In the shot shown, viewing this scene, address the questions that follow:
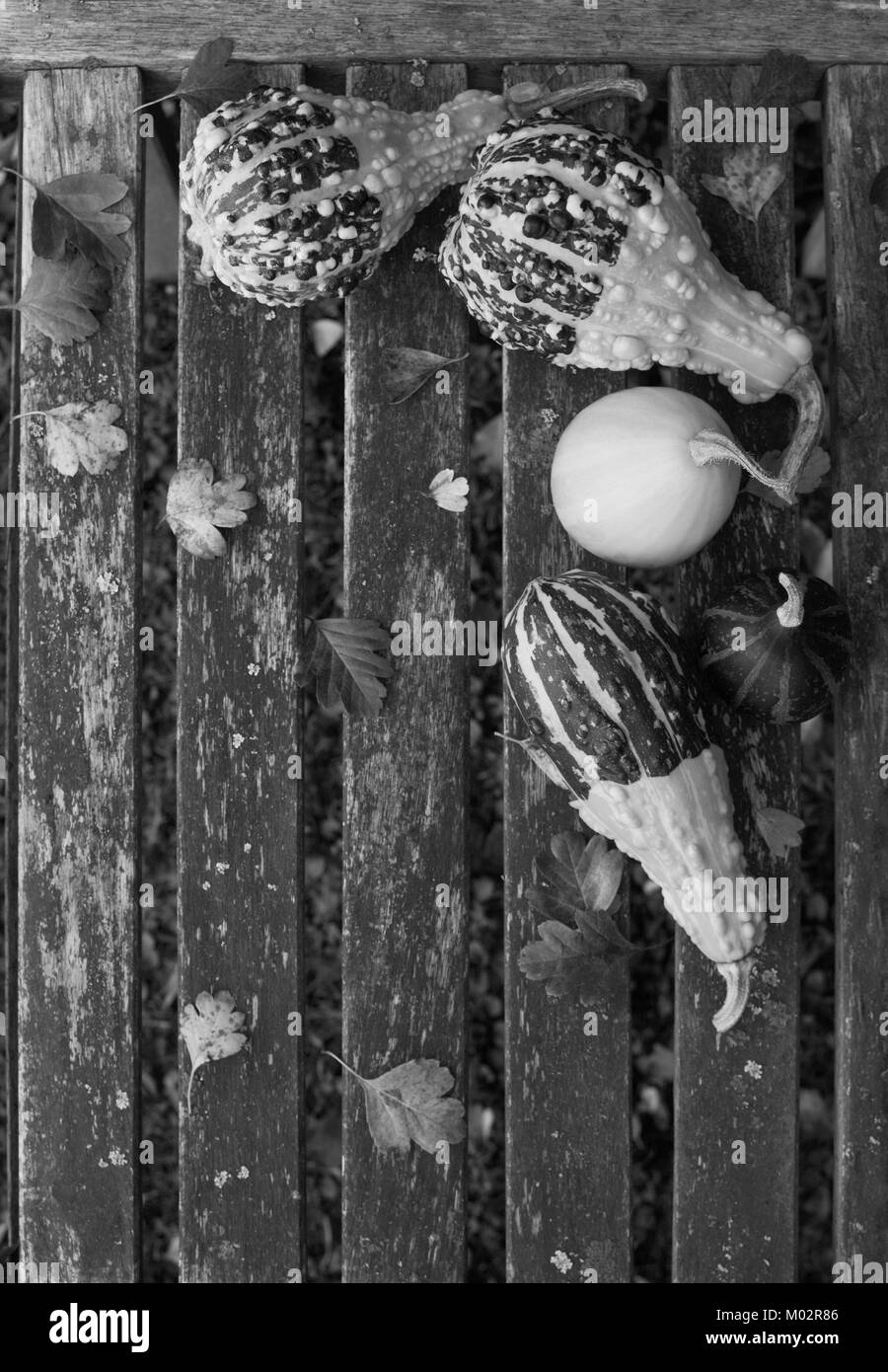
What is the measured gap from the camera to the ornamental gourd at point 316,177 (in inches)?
47.8

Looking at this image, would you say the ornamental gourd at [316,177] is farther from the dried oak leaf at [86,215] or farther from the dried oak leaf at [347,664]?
the dried oak leaf at [347,664]

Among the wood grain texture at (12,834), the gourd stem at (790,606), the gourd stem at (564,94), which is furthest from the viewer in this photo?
the wood grain texture at (12,834)

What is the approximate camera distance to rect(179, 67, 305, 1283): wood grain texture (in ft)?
4.51

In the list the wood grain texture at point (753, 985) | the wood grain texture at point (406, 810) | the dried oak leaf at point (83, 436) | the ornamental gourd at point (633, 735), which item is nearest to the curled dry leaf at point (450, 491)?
the wood grain texture at point (406, 810)

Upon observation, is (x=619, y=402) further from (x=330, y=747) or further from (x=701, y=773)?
(x=330, y=747)

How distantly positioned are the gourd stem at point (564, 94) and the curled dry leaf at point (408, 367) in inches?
11.1

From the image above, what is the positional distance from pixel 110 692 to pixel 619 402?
0.68 m

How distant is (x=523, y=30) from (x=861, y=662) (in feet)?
2.72

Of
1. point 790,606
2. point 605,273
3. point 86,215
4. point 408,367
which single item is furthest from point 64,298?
point 790,606

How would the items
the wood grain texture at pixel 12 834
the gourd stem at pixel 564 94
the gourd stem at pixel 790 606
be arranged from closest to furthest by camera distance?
1. the gourd stem at pixel 790 606
2. the gourd stem at pixel 564 94
3. the wood grain texture at pixel 12 834

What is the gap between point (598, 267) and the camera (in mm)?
1212

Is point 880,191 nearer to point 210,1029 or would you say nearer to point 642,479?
point 642,479

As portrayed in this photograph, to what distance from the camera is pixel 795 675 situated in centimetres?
124
